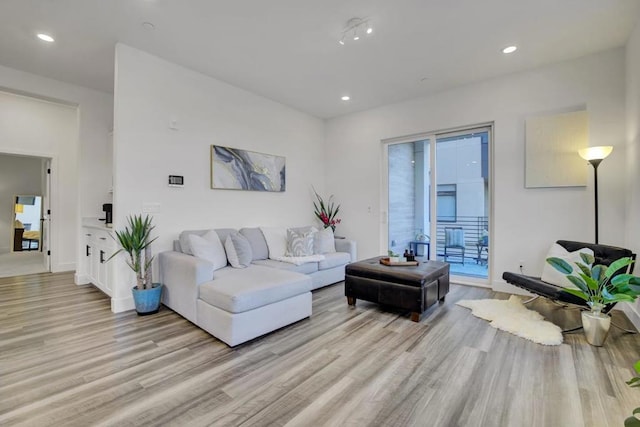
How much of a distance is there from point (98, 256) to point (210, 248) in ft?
6.01

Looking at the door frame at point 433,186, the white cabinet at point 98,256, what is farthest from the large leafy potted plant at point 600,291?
the white cabinet at point 98,256

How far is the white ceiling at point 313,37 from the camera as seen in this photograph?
2.66m

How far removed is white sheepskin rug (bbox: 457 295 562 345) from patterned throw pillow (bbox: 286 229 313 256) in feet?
6.98

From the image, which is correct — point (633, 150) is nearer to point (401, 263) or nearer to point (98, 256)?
point (401, 263)

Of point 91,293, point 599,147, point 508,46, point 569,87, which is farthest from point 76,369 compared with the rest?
point 569,87

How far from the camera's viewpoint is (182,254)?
3320mm

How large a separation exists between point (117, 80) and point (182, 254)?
208 cm

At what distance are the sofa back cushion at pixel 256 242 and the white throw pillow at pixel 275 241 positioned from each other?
0.21ft

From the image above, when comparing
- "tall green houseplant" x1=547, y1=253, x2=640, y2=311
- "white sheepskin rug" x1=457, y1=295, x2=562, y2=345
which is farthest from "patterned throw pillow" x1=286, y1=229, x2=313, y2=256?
"tall green houseplant" x1=547, y1=253, x2=640, y2=311

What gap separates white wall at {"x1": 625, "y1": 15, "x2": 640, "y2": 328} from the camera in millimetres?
2863

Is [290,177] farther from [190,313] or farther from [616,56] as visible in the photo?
[616,56]

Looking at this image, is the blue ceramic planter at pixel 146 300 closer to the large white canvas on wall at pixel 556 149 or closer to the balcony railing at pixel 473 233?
the balcony railing at pixel 473 233

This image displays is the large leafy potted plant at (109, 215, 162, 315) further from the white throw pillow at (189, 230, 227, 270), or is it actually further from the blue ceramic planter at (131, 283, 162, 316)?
the white throw pillow at (189, 230, 227, 270)

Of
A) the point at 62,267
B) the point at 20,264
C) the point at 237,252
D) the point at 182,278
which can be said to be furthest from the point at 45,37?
the point at 20,264
